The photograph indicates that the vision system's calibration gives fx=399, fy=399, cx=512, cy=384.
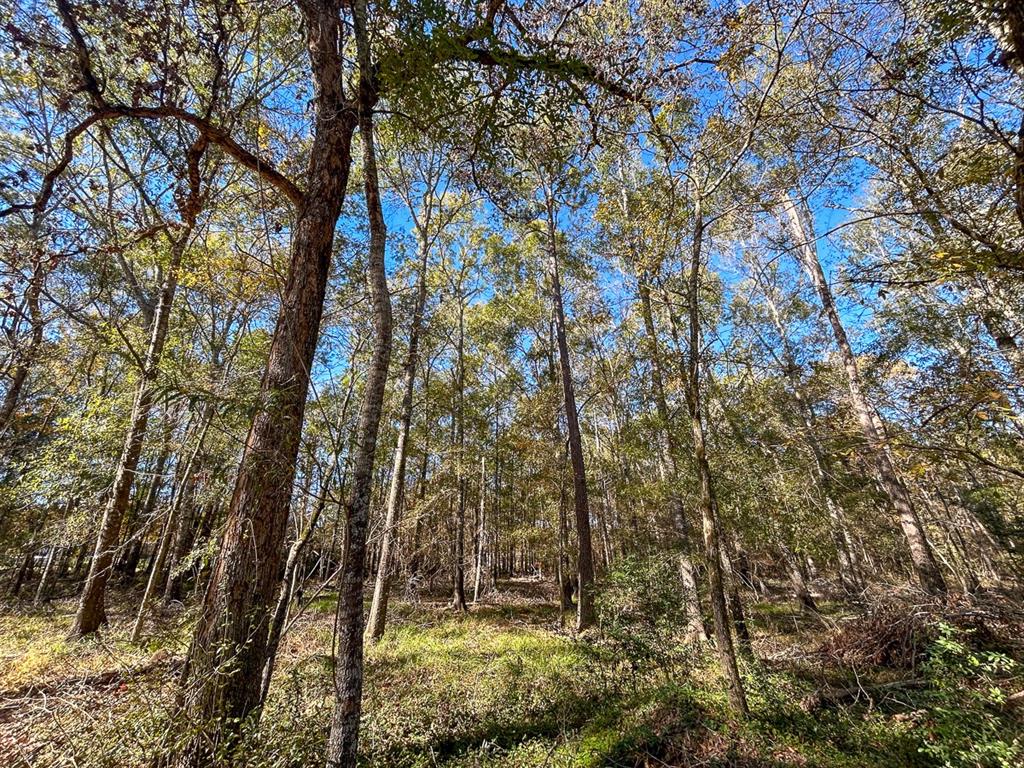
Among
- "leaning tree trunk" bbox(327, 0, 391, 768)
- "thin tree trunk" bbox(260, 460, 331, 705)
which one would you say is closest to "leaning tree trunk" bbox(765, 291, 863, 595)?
"leaning tree trunk" bbox(327, 0, 391, 768)

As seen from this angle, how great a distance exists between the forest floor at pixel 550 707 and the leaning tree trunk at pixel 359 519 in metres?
0.40

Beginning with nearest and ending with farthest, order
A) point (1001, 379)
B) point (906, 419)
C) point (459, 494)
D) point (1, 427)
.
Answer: point (1001, 379)
point (906, 419)
point (1, 427)
point (459, 494)

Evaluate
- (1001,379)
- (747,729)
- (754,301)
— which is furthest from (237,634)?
(754,301)

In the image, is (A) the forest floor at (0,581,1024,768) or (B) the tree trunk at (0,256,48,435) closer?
(A) the forest floor at (0,581,1024,768)

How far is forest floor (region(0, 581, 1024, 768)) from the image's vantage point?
2.48 metres

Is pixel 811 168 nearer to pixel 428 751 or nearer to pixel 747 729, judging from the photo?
pixel 747 729

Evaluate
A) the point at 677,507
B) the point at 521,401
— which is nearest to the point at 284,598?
the point at 677,507

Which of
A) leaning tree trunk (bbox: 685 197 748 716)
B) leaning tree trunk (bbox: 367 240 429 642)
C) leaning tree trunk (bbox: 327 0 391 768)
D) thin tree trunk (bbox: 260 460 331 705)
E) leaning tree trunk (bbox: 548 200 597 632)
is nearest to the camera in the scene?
leaning tree trunk (bbox: 327 0 391 768)

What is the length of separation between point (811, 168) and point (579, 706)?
21.8 ft

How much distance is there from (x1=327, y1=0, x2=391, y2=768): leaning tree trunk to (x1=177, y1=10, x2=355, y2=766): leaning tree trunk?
42 cm

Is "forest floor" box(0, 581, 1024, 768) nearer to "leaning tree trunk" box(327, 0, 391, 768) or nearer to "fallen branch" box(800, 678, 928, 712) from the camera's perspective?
"fallen branch" box(800, 678, 928, 712)

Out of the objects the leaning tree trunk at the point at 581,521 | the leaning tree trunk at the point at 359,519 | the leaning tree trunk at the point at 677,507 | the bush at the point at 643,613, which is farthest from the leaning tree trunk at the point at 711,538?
the leaning tree trunk at the point at 581,521

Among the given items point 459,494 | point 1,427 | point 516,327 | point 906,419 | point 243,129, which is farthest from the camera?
point 516,327

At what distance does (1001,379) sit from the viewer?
3143mm
